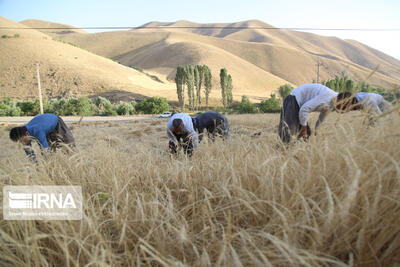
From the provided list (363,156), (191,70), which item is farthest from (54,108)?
(363,156)

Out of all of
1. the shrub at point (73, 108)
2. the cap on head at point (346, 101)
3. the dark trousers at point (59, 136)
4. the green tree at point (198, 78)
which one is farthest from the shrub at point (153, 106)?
the cap on head at point (346, 101)

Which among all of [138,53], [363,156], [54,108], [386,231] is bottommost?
[54,108]

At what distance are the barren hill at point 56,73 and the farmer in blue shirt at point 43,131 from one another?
1590 inches

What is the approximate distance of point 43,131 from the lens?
3404 mm

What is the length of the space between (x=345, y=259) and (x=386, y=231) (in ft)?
0.66

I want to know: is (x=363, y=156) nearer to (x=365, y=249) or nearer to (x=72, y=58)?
(x=365, y=249)

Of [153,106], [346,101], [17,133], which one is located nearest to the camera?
[346,101]

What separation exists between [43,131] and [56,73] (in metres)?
→ 53.6

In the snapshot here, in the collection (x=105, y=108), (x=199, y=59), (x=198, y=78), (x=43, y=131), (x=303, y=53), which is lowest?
(x=105, y=108)

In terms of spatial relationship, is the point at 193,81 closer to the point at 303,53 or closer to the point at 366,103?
the point at 366,103

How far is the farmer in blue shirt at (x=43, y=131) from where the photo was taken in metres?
3.06

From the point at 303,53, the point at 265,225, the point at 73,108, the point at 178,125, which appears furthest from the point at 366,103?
the point at 303,53

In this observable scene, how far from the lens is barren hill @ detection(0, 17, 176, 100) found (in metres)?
43.2

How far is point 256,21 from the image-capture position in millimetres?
191250
